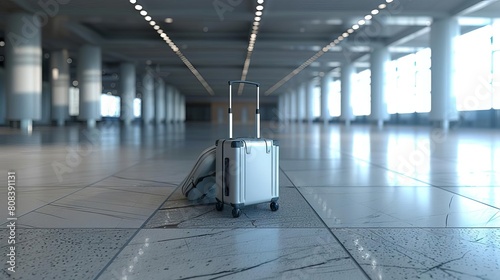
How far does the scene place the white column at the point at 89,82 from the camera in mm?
36281

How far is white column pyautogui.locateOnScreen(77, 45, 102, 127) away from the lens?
3628 centimetres

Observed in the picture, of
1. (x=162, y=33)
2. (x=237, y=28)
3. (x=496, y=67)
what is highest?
(x=237, y=28)

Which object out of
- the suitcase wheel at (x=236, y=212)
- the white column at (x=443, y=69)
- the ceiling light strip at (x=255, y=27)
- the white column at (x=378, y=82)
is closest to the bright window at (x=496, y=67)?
the white column at (x=443, y=69)

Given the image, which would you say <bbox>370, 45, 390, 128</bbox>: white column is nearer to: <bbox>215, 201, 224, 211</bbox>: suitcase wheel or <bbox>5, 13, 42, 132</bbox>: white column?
<bbox>5, 13, 42, 132</bbox>: white column

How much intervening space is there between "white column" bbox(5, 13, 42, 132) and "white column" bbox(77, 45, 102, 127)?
9.67 metres

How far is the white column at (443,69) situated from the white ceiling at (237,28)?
34.5 inches

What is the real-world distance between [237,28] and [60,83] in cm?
2167

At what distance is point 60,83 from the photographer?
43250 mm

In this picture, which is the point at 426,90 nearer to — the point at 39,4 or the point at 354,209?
the point at 39,4

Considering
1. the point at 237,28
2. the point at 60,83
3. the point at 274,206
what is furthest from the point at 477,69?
the point at 60,83

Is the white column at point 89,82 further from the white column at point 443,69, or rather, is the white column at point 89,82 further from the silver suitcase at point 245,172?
the silver suitcase at point 245,172

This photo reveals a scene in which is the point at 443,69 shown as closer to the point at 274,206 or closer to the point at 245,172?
the point at 274,206

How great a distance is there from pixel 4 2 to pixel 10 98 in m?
5.61

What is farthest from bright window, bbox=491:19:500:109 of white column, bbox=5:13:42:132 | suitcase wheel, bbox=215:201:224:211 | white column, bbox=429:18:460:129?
suitcase wheel, bbox=215:201:224:211
